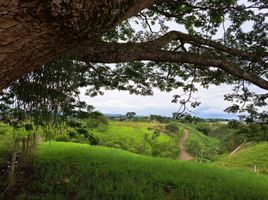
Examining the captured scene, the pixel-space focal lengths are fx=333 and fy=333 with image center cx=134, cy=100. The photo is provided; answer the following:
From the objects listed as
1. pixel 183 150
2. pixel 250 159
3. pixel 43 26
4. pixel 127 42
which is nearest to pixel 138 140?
pixel 250 159

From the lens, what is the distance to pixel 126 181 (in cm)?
1098

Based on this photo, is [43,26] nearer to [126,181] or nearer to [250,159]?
[126,181]

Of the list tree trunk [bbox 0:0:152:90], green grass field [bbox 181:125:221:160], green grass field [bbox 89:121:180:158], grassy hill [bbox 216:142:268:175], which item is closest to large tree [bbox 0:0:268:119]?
tree trunk [bbox 0:0:152:90]

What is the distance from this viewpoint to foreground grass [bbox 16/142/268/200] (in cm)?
979

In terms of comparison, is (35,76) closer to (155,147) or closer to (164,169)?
(164,169)

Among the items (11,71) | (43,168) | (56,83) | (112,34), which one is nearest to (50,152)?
(43,168)

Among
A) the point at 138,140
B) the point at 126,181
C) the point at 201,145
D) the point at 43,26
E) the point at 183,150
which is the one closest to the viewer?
the point at 43,26

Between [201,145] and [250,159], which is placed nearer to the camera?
[250,159]

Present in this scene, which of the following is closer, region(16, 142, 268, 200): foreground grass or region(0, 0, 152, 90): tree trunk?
region(0, 0, 152, 90): tree trunk

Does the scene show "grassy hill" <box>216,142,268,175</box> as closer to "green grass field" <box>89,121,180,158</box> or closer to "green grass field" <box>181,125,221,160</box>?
"green grass field" <box>181,125,221,160</box>

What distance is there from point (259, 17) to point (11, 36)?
870 cm

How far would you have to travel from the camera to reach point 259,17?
9.01 metres

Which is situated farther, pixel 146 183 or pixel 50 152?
pixel 50 152

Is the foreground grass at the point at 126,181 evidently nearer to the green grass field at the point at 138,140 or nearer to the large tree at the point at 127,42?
the large tree at the point at 127,42
